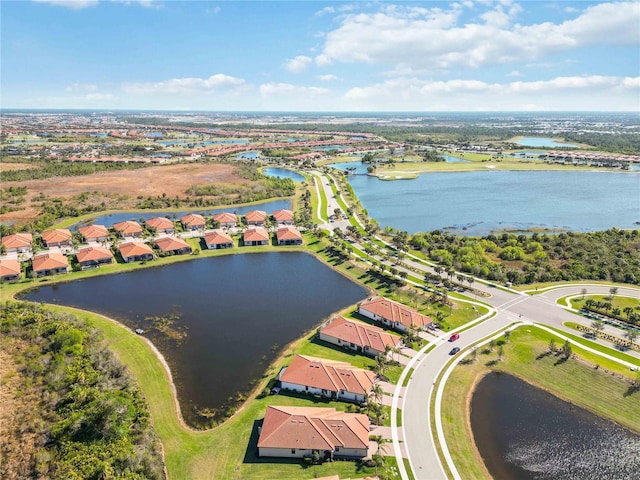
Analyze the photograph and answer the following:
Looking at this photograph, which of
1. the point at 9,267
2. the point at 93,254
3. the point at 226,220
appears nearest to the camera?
the point at 9,267

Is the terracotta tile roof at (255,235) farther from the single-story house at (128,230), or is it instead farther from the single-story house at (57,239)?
the single-story house at (57,239)

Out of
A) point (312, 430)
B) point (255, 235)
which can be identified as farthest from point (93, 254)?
point (312, 430)

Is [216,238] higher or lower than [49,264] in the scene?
higher

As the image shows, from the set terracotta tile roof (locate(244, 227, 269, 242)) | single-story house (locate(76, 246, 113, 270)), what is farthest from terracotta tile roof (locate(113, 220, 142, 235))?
terracotta tile roof (locate(244, 227, 269, 242))

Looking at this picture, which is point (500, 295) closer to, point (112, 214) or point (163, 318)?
point (163, 318)

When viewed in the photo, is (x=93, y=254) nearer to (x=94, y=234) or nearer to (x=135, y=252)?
(x=135, y=252)

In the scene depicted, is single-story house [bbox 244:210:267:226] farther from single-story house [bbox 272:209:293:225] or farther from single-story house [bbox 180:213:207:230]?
A: single-story house [bbox 180:213:207:230]
